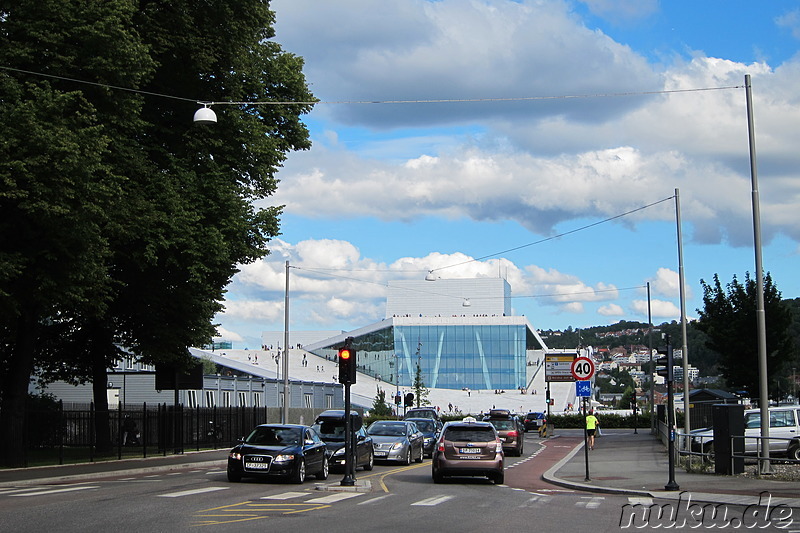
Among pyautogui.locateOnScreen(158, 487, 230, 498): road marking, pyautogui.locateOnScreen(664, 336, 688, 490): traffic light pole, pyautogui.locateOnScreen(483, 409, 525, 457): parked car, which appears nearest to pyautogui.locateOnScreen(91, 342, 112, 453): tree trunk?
pyautogui.locateOnScreen(158, 487, 230, 498): road marking

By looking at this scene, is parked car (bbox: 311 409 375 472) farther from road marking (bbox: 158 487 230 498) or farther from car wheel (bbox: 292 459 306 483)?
road marking (bbox: 158 487 230 498)

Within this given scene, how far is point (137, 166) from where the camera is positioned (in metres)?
28.8

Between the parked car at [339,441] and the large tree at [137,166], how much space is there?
6004 millimetres

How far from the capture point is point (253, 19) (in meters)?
32.0

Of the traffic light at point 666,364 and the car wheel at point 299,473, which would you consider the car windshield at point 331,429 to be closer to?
the car wheel at point 299,473

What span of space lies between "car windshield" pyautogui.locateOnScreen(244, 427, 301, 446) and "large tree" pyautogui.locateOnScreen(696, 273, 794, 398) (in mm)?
33948

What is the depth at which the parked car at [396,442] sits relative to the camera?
33.6m

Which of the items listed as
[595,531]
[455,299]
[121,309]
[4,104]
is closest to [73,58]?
[4,104]

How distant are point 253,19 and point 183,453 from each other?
18.8m

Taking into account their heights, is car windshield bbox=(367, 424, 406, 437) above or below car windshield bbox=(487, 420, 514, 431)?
above

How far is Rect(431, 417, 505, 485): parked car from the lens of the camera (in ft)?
79.3

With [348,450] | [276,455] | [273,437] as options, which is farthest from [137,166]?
[348,450]

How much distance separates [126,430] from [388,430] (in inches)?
531

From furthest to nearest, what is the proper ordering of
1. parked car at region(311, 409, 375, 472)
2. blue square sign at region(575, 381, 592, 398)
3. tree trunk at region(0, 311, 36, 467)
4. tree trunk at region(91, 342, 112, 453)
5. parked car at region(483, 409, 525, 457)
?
1. parked car at region(483, 409, 525, 457)
2. tree trunk at region(91, 342, 112, 453)
3. tree trunk at region(0, 311, 36, 467)
4. parked car at region(311, 409, 375, 472)
5. blue square sign at region(575, 381, 592, 398)
